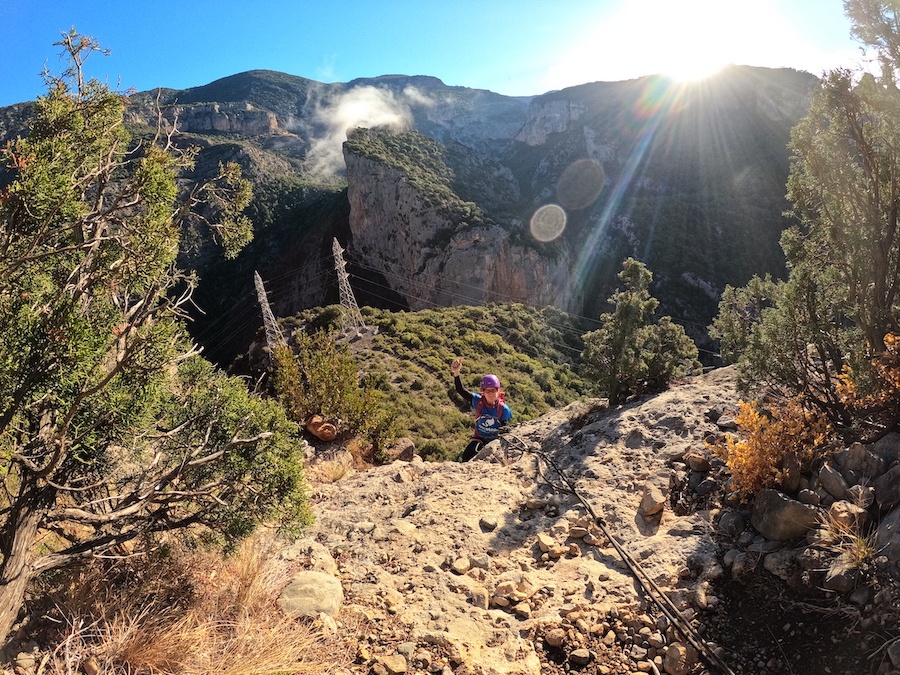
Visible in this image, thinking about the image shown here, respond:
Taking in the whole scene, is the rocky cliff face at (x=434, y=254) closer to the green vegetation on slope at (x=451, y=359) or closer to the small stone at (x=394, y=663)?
the green vegetation on slope at (x=451, y=359)

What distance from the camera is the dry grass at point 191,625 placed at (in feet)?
9.05

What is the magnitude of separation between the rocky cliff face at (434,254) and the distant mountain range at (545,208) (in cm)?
15

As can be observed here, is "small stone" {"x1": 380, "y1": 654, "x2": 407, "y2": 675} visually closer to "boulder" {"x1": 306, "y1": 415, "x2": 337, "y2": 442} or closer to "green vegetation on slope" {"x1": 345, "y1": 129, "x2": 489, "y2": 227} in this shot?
"boulder" {"x1": 306, "y1": 415, "x2": 337, "y2": 442}

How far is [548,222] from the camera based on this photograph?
6138 cm

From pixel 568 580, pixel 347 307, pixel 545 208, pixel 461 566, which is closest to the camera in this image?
pixel 568 580

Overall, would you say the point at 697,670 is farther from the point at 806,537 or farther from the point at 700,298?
the point at 700,298

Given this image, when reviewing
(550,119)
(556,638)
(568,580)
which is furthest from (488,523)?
(550,119)

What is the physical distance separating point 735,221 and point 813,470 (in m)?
58.5

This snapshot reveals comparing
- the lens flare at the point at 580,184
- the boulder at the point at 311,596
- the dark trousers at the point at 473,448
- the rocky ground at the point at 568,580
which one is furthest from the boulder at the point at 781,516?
the lens flare at the point at 580,184

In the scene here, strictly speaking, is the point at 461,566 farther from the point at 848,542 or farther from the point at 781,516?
the point at 848,542

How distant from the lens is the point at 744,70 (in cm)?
7444

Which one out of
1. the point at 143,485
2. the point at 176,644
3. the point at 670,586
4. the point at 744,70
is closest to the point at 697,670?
the point at 670,586

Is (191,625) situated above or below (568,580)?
above

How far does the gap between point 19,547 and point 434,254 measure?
5240 cm
